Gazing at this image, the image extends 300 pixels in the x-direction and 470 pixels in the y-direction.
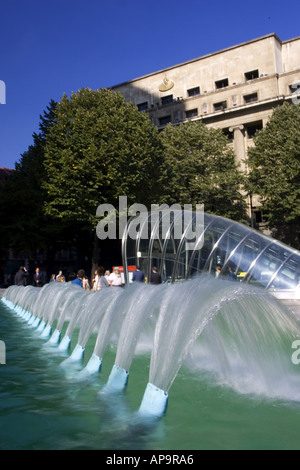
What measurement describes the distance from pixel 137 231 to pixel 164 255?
2705 mm

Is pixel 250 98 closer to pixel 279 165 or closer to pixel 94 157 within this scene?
pixel 279 165

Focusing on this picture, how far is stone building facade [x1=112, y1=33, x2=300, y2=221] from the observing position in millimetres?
48000

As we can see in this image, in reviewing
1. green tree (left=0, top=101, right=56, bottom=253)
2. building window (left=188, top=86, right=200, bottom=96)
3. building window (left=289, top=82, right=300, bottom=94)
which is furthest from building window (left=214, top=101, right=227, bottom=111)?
green tree (left=0, top=101, right=56, bottom=253)

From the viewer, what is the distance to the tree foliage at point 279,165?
3772cm

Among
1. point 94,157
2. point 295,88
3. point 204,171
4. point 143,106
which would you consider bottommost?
point 94,157

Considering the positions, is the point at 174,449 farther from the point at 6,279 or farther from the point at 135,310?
the point at 6,279

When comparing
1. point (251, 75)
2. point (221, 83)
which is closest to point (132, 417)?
point (251, 75)

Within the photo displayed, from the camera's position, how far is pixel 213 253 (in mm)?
15461

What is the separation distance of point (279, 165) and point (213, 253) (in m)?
25.8

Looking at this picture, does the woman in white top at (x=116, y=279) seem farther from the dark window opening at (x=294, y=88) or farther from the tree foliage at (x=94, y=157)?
the dark window opening at (x=294, y=88)

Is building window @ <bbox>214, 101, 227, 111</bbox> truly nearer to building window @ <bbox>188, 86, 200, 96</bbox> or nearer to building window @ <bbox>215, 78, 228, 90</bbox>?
building window @ <bbox>215, 78, 228, 90</bbox>

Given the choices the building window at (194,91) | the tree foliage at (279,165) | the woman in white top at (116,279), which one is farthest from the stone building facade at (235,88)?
the woman in white top at (116,279)

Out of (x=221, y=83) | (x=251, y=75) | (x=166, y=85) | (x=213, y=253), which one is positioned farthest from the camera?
(x=166, y=85)

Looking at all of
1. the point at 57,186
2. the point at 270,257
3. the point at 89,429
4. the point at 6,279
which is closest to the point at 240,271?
the point at 270,257
